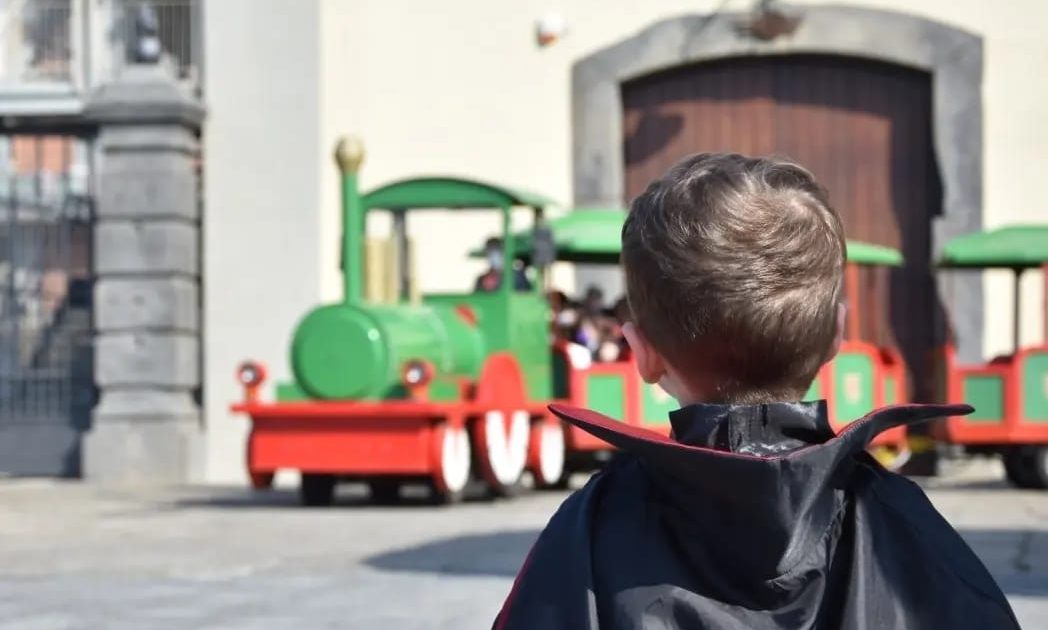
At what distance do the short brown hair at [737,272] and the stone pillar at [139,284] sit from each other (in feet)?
47.8

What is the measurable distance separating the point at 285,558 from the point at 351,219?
461 cm

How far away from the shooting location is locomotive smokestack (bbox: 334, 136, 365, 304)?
1346 centimetres

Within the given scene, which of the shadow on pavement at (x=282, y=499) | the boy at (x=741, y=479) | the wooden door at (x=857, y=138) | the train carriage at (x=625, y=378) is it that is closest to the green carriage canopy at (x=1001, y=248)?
the train carriage at (x=625, y=378)

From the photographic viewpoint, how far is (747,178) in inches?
85.4

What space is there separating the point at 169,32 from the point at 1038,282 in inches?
294

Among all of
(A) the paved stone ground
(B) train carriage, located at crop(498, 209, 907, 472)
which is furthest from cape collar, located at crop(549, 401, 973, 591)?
(B) train carriage, located at crop(498, 209, 907, 472)

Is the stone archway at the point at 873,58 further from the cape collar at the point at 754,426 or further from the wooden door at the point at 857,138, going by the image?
the cape collar at the point at 754,426

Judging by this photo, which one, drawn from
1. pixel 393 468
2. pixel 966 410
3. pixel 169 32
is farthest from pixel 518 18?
pixel 966 410

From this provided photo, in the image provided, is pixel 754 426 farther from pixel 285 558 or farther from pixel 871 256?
pixel 871 256

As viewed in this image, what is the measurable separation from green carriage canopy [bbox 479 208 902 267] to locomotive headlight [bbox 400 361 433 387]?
239 centimetres

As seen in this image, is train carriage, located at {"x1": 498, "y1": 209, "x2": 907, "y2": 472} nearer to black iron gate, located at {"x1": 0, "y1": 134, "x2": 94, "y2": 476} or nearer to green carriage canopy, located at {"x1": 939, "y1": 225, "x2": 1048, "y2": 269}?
green carriage canopy, located at {"x1": 939, "y1": 225, "x2": 1048, "y2": 269}

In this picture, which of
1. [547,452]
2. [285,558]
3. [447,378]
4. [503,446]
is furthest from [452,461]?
[285,558]

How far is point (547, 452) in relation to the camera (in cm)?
1441

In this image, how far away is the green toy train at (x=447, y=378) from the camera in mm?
12719
